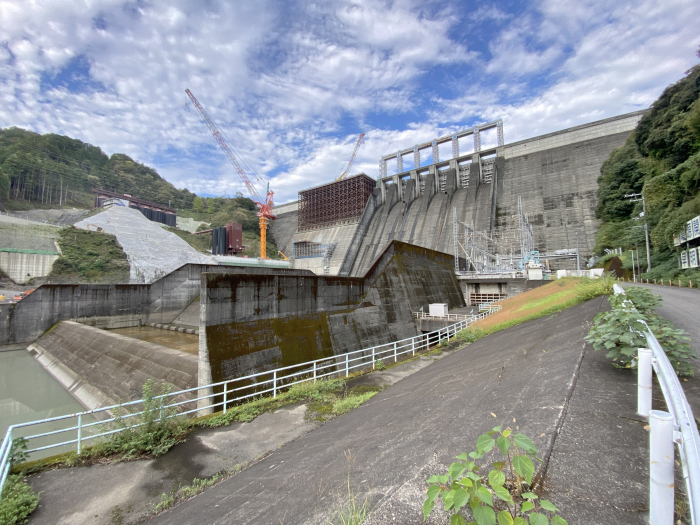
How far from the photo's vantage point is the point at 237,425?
661 cm

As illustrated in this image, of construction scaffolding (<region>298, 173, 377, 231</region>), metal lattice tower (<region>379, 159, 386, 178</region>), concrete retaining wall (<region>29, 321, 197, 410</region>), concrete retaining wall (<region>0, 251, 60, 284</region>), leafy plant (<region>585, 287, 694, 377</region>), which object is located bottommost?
concrete retaining wall (<region>29, 321, 197, 410</region>)

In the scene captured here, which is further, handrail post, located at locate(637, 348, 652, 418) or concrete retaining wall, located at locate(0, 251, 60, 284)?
concrete retaining wall, located at locate(0, 251, 60, 284)

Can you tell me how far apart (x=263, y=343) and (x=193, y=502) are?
5518 millimetres

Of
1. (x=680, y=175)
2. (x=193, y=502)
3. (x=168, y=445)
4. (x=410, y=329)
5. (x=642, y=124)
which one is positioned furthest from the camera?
(x=642, y=124)

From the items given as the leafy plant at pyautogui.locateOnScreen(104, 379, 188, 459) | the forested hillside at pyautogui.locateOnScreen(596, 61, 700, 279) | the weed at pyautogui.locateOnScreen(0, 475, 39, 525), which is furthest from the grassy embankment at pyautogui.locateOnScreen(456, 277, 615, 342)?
the weed at pyautogui.locateOnScreen(0, 475, 39, 525)

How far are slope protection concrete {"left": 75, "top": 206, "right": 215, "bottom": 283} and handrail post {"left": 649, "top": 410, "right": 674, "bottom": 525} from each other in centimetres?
4645

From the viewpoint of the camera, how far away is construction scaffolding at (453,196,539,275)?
37.1m

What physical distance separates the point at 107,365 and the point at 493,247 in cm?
4411

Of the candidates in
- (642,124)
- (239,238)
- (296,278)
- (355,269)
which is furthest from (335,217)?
(296,278)

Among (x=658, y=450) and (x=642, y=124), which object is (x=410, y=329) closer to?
(x=658, y=450)

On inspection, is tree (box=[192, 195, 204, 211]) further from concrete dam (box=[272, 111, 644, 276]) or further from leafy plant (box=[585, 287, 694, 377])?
leafy plant (box=[585, 287, 694, 377])

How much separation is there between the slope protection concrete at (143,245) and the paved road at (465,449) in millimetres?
43000

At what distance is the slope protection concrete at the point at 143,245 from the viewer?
40.6 m

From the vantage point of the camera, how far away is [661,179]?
22719 millimetres
